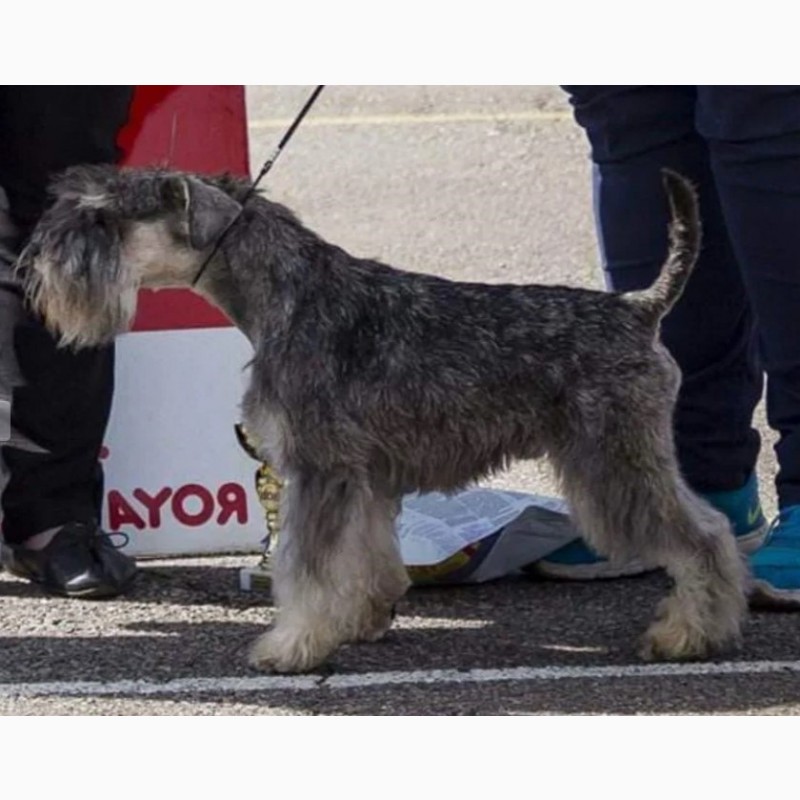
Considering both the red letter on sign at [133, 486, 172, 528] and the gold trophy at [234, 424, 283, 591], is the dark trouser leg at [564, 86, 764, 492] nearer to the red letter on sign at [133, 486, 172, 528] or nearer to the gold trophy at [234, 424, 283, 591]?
the gold trophy at [234, 424, 283, 591]

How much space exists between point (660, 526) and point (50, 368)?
1.59 m

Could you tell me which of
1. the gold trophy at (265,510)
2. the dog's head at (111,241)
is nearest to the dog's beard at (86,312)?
the dog's head at (111,241)

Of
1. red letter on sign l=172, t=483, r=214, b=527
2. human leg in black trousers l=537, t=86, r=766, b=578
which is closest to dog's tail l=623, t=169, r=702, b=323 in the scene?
human leg in black trousers l=537, t=86, r=766, b=578

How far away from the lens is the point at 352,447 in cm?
465

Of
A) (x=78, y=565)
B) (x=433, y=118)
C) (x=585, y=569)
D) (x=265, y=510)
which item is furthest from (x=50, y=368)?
(x=433, y=118)

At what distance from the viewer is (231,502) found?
5.76m

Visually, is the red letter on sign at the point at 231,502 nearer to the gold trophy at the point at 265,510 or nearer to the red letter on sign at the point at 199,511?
the red letter on sign at the point at 199,511

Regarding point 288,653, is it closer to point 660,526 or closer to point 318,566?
point 318,566

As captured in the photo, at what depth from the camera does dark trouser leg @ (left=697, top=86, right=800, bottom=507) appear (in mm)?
4875

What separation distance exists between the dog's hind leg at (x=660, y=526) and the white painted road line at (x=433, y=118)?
6.04m

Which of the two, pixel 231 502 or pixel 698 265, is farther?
pixel 231 502

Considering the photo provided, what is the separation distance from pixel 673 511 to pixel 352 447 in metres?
0.74
